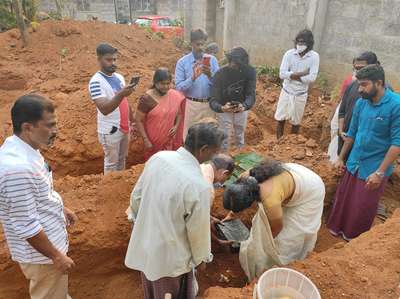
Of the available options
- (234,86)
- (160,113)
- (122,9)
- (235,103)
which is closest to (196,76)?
(234,86)

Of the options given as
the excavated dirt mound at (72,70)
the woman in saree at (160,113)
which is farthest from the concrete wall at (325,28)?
the woman in saree at (160,113)

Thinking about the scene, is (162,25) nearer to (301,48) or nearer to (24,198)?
(301,48)

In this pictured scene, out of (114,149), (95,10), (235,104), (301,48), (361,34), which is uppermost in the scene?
(95,10)

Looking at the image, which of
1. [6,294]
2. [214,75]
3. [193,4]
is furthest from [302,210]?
[193,4]

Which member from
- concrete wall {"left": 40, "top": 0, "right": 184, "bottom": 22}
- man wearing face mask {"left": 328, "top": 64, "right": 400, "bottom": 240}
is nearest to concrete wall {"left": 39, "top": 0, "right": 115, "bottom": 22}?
concrete wall {"left": 40, "top": 0, "right": 184, "bottom": 22}

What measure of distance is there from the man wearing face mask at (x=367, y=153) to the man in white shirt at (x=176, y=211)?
6.18 feet

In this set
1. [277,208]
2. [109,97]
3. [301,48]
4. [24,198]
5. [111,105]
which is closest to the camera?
[24,198]

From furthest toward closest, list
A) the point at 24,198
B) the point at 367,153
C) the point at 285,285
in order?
the point at 367,153, the point at 285,285, the point at 24,198

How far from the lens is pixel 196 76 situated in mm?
4539

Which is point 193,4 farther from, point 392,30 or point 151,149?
point 151,149

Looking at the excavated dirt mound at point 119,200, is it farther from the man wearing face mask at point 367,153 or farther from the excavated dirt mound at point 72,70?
the man wearing face mask at point 367,153

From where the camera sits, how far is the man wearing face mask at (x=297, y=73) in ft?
16.4

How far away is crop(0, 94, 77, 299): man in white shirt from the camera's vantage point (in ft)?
6.12

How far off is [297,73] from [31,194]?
4296mm
